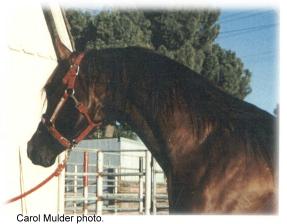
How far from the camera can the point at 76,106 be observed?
1983 millimetres

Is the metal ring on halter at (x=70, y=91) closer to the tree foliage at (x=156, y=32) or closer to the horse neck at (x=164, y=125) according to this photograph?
the horse neck at (x=164, y=125)

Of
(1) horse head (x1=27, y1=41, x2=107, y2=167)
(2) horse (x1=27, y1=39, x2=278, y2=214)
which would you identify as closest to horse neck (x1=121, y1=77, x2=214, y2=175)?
(2) horse (x1=27, y1=39, x2=278, y2=214)

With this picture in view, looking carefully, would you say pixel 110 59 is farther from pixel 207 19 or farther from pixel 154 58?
pixel 207 19

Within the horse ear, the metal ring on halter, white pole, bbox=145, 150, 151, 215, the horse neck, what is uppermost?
the horse ear

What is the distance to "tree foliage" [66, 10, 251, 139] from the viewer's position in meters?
10.6

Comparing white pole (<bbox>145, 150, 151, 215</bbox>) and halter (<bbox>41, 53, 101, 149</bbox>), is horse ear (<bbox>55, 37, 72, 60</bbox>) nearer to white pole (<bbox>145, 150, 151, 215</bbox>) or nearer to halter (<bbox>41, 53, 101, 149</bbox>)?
halter (<bbox>41, 53, 101, 149</bbox>)

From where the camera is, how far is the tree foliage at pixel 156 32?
1056cm

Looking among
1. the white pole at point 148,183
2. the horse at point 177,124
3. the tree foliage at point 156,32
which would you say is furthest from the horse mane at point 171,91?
the tree foliage at point 156,32

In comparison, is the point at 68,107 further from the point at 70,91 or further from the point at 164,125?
the point at 164,125

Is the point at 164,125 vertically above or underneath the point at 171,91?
underneath

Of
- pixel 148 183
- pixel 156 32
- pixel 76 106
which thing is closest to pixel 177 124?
pixel 76 106

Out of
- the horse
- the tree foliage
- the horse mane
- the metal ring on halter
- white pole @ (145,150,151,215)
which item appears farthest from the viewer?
the tree foliage

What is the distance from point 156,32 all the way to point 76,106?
895cm
